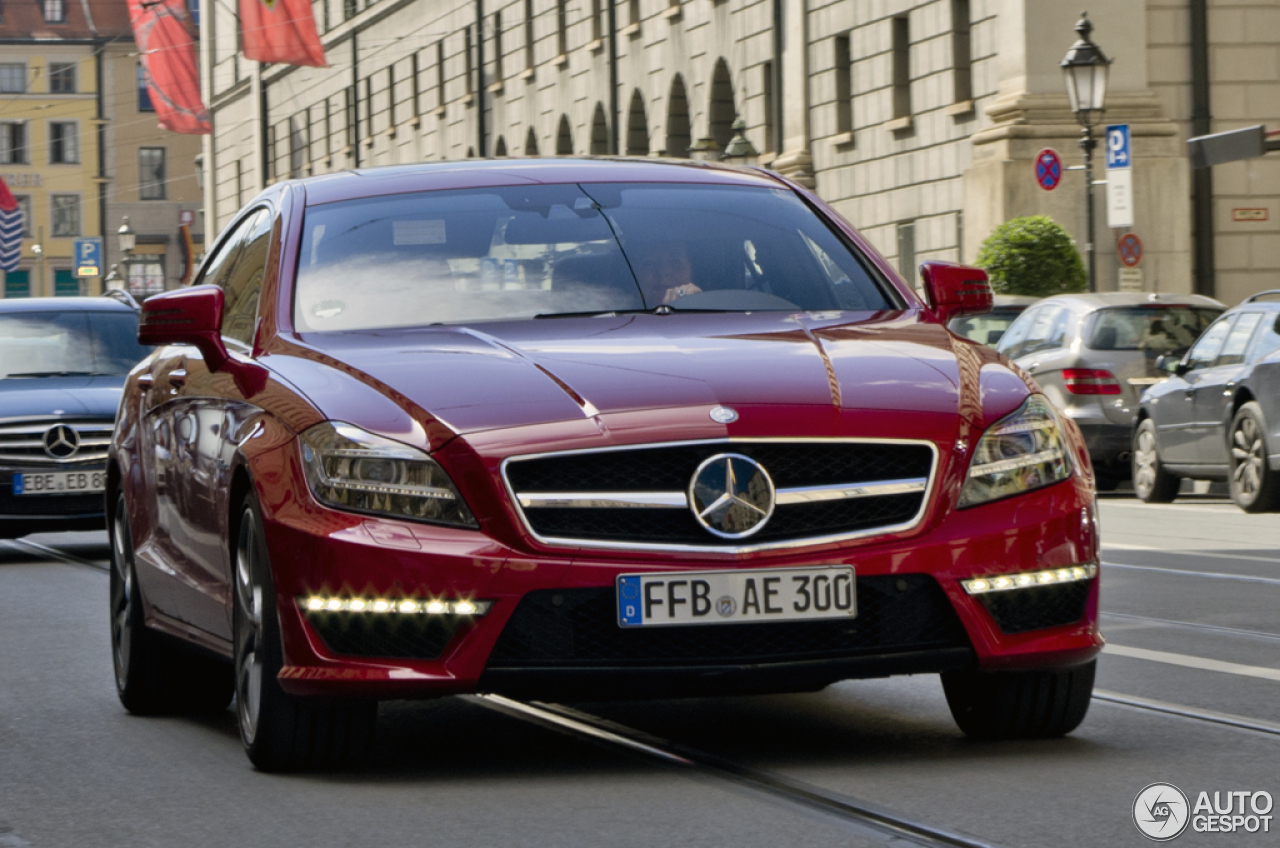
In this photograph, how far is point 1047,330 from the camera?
67.5 feet

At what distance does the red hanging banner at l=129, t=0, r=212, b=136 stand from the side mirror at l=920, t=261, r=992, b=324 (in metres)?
51.6

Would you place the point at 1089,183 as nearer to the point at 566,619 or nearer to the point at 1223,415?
the point at 1223,415

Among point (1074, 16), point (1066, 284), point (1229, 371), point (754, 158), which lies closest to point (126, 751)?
point (1229, 371)

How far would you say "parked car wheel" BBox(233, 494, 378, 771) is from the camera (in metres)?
5.94

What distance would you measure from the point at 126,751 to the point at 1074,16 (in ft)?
86.4

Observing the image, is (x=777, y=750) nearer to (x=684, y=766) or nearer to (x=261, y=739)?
(x=684, y=766)

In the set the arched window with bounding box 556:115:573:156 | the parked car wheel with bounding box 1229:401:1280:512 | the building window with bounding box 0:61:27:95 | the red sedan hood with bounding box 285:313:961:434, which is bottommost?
the parked car wheel with bounding box 1229:401:1280:512

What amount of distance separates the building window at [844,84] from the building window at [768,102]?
2253 millimetres

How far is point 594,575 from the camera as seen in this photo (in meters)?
5.62

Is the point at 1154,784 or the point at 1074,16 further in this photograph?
the point at 1074,16

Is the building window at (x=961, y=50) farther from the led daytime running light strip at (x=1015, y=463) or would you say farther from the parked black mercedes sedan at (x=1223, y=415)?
the led daytime running light strip at (x=1015, y=463)

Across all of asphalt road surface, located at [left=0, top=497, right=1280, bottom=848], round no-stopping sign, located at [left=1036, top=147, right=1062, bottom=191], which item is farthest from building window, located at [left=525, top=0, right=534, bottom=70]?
asphalt road surface, located at [left=0, top=497, right=1280, bottom=848]

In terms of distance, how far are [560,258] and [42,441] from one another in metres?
8.63

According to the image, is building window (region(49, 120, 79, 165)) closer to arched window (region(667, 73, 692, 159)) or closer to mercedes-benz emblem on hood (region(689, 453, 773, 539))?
arched window (region(667, 73, 692, 159))
